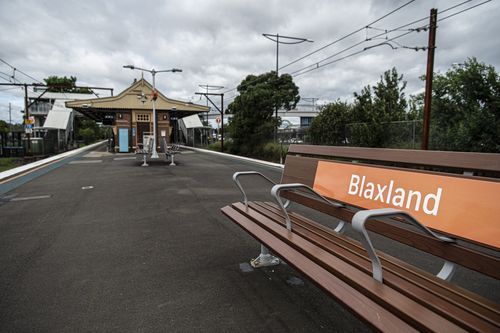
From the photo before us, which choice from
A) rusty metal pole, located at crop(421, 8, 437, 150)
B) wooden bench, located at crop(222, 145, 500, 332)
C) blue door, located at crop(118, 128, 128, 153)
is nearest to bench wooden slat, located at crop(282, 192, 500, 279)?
wooden bench, located at crop(222, 145, 500, 332)

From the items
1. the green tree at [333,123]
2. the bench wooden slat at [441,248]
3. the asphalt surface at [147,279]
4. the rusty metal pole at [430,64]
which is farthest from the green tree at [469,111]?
the bench wooden slat at [441,248]

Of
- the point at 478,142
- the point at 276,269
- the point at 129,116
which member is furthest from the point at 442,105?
the point at 129,116

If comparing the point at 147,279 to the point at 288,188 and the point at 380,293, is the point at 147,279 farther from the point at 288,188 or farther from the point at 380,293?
the point at 380,293

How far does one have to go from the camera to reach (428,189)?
212cm

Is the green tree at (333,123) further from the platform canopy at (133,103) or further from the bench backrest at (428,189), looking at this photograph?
the platform canopy at (133,103)

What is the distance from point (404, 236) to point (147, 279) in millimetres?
2138

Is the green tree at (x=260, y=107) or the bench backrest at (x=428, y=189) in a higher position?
the green tree at (x=260, y=107)

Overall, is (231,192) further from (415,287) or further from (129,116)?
(129,116)

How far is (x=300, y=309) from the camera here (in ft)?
7.76

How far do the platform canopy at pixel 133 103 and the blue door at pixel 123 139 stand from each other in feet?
6.56

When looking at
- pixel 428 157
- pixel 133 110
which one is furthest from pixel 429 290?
pixel 133 110

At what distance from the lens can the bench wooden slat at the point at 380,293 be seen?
4.18ft

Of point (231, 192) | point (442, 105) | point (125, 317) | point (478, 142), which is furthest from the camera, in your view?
point (442, 105)

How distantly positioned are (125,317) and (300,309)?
4.09 ft
